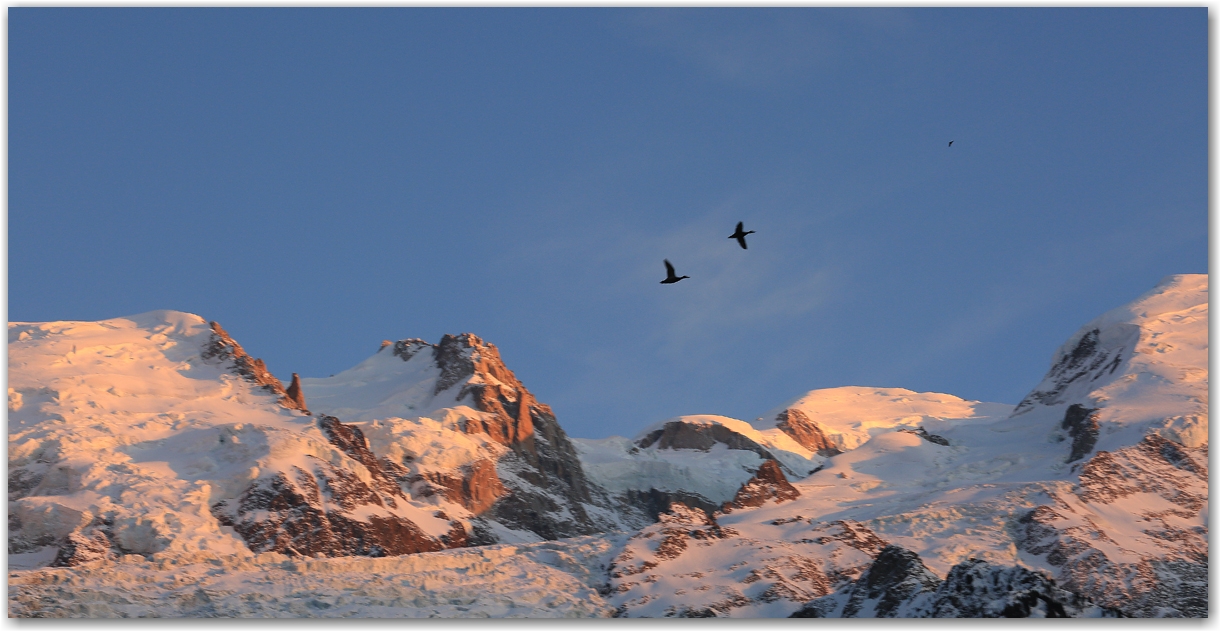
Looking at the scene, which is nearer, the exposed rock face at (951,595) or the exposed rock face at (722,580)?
the exposed rock face at (951,595)

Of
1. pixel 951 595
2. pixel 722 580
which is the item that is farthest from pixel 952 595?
pixel 722 580

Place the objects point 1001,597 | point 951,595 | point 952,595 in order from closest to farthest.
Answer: point 1001,597 < point 952,595 < point 951,595

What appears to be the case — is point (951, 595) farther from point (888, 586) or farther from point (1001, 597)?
point (888, 586)

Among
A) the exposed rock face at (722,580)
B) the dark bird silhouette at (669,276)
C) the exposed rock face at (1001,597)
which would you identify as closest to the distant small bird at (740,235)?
the dark bird silhouette at (669,276)

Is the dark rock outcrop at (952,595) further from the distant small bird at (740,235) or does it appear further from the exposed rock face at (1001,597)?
the distant small bird at (740,235)

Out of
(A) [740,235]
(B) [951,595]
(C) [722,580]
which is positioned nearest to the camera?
(A) [740,235]

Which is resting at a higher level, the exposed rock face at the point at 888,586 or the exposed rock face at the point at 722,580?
the exposed rock face at the point at 722,580

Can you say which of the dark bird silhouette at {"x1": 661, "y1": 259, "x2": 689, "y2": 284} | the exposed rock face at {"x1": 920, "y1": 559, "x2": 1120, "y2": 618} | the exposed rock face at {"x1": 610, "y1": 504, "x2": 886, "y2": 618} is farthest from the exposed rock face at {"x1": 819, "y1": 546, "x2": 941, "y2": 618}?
the dark bird silhouette at {"x1": 661, "y1": 259, "x2": 689, "y2": 284}

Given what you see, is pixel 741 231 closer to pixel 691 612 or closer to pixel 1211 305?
pixel 1211 305

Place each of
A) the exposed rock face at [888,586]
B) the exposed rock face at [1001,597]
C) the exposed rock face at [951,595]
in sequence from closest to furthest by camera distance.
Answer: the exposed rock face at [1001,597]
the exposed rock face at [951,595]
the exposed rock face at [888,586]
